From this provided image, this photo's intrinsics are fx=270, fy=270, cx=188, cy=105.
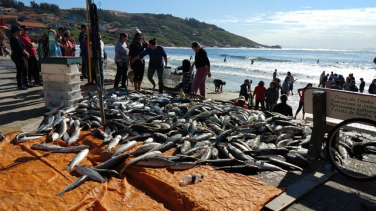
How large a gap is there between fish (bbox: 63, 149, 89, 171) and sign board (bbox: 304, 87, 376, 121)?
435cm

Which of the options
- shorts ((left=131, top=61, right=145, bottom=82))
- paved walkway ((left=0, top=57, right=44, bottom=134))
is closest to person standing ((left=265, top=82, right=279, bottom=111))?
shorts ((left=131, top=61, right=145, bottom=82))

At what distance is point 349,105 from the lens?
14.9 ft

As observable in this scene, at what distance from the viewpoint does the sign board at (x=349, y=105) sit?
14.1 feet

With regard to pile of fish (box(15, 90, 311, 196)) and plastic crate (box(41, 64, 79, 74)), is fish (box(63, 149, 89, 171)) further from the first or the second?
plastic crate (box(41, 64, 79, 74))

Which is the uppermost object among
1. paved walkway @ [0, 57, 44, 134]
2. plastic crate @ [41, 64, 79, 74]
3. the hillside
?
the hillside

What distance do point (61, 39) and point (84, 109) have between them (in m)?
6.57

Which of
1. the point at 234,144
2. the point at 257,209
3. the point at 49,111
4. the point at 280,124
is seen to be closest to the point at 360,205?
the point at 257,209

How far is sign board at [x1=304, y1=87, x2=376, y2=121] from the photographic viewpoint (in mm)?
4312

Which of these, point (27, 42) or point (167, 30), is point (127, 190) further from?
point (167, 30)

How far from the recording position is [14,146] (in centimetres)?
545

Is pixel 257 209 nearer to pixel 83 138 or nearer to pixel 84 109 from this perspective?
pixel 83 138

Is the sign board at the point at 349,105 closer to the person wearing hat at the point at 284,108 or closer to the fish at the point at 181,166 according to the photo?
the fish at the point at 181,166

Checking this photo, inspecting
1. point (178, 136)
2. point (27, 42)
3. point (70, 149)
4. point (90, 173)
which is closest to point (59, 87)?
point (70, 149)

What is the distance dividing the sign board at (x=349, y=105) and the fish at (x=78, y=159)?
4.35 meters
